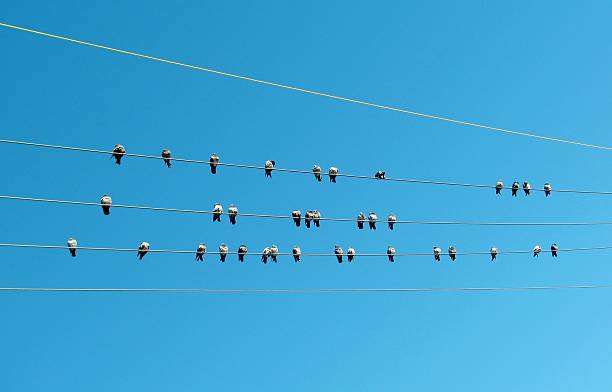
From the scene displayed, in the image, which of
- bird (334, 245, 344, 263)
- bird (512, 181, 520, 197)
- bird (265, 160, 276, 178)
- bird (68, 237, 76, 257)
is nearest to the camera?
bird (68, 237, 76, 257)

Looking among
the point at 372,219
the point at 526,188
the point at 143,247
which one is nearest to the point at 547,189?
the point at 526,188

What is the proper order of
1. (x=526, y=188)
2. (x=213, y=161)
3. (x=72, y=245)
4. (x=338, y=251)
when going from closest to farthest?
1. (x=72, y=245)
2. (x=213, y=161)
3. (x=338, y=251)
4. (x=526, y=188)

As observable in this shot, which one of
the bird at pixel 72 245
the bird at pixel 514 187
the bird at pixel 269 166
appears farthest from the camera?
the bird at pixel 514 187

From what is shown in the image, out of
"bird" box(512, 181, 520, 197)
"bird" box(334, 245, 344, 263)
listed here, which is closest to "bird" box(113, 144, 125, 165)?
"bird" box(334, 245, 344, 263)

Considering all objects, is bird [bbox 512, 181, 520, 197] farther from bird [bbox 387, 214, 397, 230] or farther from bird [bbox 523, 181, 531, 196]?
bird [bbox 387, 214, 397, 230]

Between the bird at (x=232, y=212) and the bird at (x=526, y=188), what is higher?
the bird at (x=526, y=188)

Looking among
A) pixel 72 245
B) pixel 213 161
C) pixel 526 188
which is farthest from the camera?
pixel 526 188

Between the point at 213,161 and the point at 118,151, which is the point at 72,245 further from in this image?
the point at 213,161

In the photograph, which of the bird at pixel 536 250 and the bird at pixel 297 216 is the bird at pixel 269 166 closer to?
the bird at pixel 297 216

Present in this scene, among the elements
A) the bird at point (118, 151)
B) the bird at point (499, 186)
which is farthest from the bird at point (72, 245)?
the bird at point (499, 186)

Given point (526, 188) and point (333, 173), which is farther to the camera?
point (526, 188)

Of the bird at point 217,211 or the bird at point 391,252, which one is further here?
the bird at point 391,252

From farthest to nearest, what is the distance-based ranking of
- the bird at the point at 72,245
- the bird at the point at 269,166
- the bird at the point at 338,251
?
the bird at the point at 338,251, the bird at the point at 269,166, the bird at the point at 72,245

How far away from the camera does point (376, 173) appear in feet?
110
